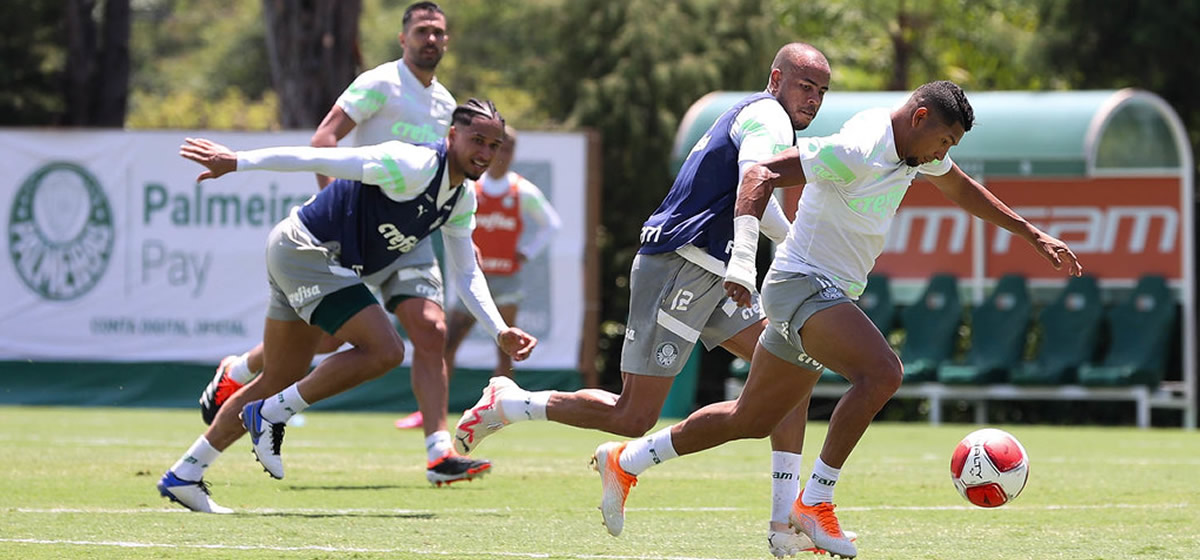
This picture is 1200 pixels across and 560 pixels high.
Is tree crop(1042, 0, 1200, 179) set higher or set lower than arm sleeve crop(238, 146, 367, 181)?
higher

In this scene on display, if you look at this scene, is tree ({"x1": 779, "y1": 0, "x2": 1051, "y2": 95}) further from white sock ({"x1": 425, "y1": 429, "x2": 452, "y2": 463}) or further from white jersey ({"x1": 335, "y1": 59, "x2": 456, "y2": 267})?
white sock ({"x1": 425, "y1": 429, "x2": 452, "y2": 463})

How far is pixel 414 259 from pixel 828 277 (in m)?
3.01

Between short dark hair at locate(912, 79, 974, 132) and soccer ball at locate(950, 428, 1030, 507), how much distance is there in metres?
1.45

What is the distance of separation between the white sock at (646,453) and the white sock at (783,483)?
42 centimetres

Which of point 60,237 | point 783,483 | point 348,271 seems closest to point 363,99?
point 348,271

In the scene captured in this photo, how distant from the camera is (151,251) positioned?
61.0ft

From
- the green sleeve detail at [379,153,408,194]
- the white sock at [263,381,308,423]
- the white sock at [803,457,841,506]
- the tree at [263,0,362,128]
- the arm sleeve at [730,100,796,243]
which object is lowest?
the white sock at [803,457,841,506]

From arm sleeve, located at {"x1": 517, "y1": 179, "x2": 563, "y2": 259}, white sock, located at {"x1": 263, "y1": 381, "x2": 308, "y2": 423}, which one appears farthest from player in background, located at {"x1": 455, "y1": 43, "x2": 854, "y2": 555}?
arm sleeve, located at {"x1": 517, "y1": 179, "x2": 563, "y2": 259}

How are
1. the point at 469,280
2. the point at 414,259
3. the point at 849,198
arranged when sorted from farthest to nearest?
1. the point at 414,259
2. the point at 469,280
3. the point at 849,198

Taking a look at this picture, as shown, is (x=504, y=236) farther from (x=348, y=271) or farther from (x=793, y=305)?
(x=793, y=305)

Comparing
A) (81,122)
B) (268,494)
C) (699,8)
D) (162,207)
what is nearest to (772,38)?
(699,8)

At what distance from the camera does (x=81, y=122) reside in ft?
80.3

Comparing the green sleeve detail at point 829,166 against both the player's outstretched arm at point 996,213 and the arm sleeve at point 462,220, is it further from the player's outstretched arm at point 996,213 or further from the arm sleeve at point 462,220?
the arm sleeve at point 462,220

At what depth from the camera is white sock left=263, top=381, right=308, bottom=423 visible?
8.45 metres
